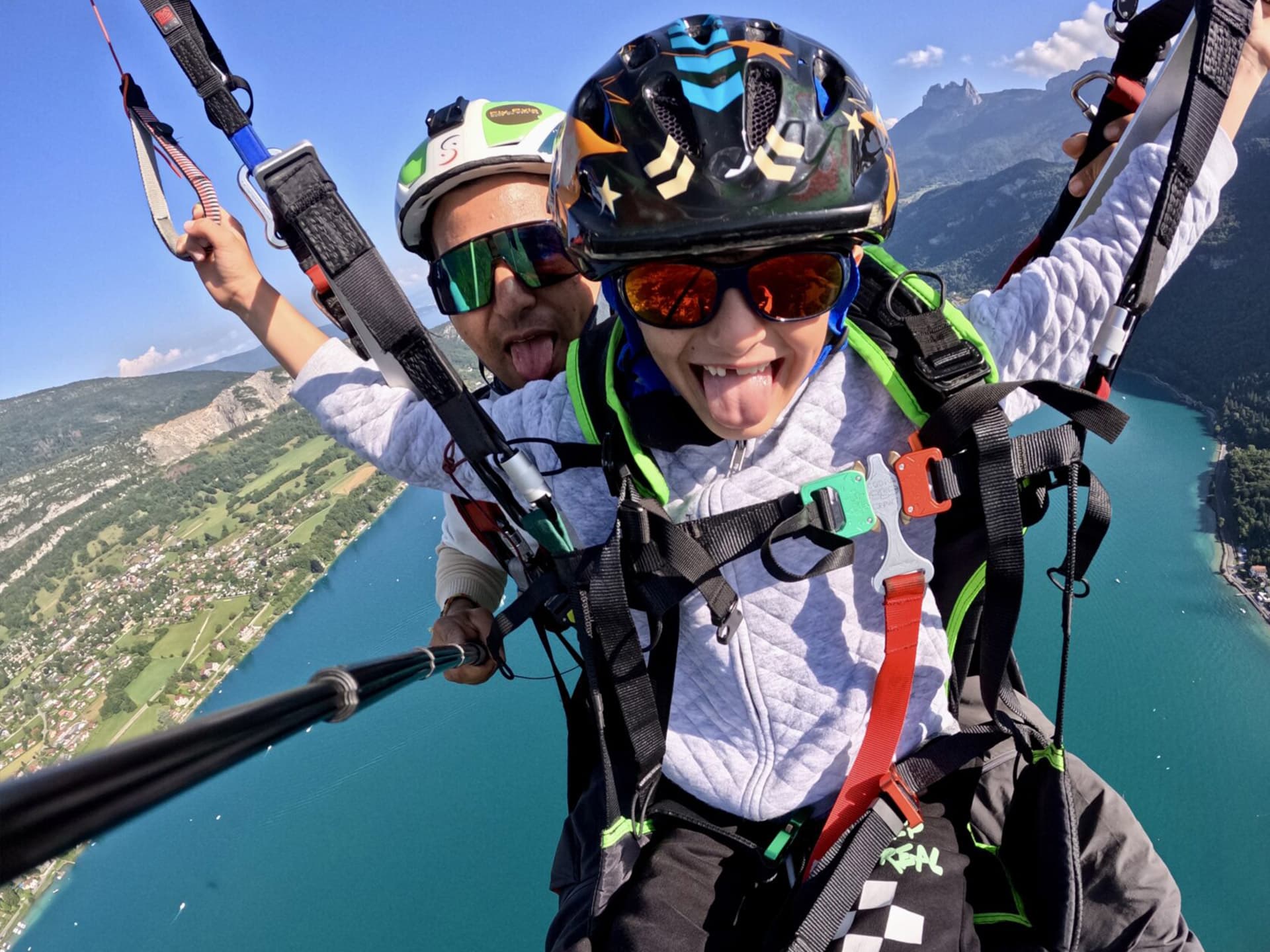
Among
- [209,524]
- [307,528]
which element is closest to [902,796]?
[307,528]

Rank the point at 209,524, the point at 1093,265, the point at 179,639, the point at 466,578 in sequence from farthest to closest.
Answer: the point at 209,524 < the point at 179,639 < the point at 466,578 < the point at 1093,265

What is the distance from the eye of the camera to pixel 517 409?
50.9 inches

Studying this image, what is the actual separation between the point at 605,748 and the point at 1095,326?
1037mm

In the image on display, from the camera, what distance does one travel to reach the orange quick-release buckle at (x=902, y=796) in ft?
3.80

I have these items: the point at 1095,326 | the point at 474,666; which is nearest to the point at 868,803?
the point at 1095,326

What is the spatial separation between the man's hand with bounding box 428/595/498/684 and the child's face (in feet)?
3.07

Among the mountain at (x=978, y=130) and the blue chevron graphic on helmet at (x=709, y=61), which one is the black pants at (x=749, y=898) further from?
the mountain at (x=978, y=130)

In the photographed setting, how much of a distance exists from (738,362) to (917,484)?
0.33 metres

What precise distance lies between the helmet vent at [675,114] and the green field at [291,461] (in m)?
53.2

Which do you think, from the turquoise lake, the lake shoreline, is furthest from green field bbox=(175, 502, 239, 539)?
the lake shoreline

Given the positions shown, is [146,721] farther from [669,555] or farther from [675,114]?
[675,114]

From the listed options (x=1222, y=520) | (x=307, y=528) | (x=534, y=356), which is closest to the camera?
(x=534, y=356)

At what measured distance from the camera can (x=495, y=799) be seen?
16344 millimetres

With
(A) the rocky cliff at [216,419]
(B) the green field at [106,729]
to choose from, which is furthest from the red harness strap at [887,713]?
(A) the rocky cliff at [216,419]
